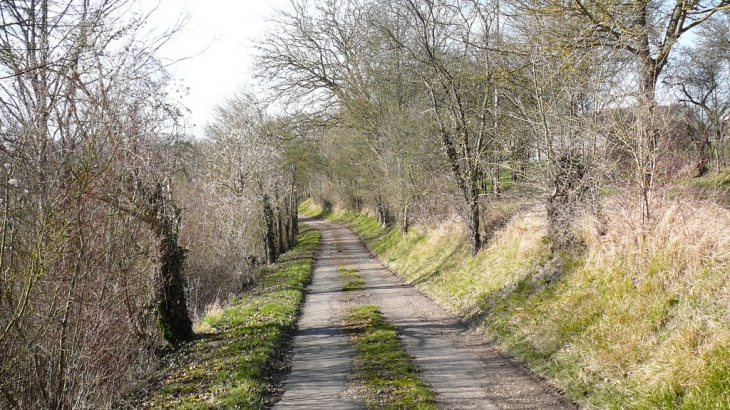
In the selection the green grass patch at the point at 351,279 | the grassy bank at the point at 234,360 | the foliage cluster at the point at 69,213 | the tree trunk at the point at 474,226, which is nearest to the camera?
the foliage cluster at the point at 69,213

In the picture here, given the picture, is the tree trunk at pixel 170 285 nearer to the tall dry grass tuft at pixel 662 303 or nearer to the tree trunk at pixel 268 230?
the tall dry grass tuft at pixel 662 303

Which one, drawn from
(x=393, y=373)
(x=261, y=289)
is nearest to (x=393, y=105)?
(x=261, y=289)

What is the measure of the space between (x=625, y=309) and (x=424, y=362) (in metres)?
3.09

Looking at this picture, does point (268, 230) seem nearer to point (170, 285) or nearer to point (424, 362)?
point (170, 285)

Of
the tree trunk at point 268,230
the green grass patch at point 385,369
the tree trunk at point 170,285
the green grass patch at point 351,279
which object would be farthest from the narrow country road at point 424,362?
the tree trunk at point 268,230

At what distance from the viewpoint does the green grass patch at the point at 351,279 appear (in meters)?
15.2

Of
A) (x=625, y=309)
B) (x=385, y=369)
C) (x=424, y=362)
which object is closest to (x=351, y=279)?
(x=424, y=362)

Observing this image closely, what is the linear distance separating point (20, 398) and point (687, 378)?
715cm

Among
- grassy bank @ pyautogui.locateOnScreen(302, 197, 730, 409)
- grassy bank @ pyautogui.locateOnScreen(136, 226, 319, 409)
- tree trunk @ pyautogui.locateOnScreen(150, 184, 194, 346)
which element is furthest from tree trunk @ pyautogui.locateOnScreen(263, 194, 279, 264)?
grassy bank @ pyautogui.locateOnScreen(302, 197, 730, 409)

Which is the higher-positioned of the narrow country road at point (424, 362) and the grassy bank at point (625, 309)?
the grassy bank at point (625, 309)

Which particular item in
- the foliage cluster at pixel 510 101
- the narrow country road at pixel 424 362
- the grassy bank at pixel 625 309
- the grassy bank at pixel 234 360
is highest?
the foliage cluster at pixel 510 101

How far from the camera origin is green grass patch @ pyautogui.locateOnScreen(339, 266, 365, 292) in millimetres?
15172

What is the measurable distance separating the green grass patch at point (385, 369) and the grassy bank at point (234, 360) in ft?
4.43

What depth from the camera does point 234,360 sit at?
7.85 m
